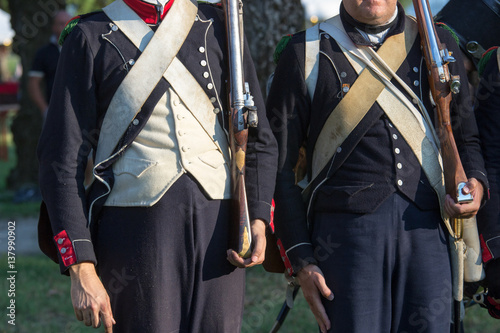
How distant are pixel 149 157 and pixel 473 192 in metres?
1.31

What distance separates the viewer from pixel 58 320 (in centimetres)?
566

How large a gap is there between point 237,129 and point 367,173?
0.57 meters

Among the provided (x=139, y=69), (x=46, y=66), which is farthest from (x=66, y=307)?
(x=139, y=69)

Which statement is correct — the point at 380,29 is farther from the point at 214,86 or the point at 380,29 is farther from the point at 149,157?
the point at 149,157

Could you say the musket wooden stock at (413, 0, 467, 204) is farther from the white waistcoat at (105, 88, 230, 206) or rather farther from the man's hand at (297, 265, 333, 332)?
the white waistcoat at (105, 88, 230, 206)

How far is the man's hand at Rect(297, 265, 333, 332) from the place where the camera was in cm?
285

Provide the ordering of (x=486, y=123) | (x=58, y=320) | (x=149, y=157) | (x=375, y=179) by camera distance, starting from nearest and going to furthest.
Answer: (x=149, y=157)
(x=375, y=179)
(x=486, y=123)
(x=58, y=320)

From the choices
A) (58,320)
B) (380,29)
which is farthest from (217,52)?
(58,320)

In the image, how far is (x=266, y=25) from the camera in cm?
627

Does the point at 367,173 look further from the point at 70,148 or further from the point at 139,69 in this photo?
the point at 70,148

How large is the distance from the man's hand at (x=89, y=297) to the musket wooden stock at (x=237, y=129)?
1.71 ft

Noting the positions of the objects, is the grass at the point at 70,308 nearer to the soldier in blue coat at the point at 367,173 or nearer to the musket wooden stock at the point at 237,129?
the soldier in blue coat at the point at 367,173

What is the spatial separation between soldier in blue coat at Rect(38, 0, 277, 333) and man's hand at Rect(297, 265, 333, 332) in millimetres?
283

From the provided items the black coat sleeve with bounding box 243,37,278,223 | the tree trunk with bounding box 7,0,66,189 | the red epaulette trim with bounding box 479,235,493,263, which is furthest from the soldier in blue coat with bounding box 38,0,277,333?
the tree trunk with bounding box 7,0,66,189
